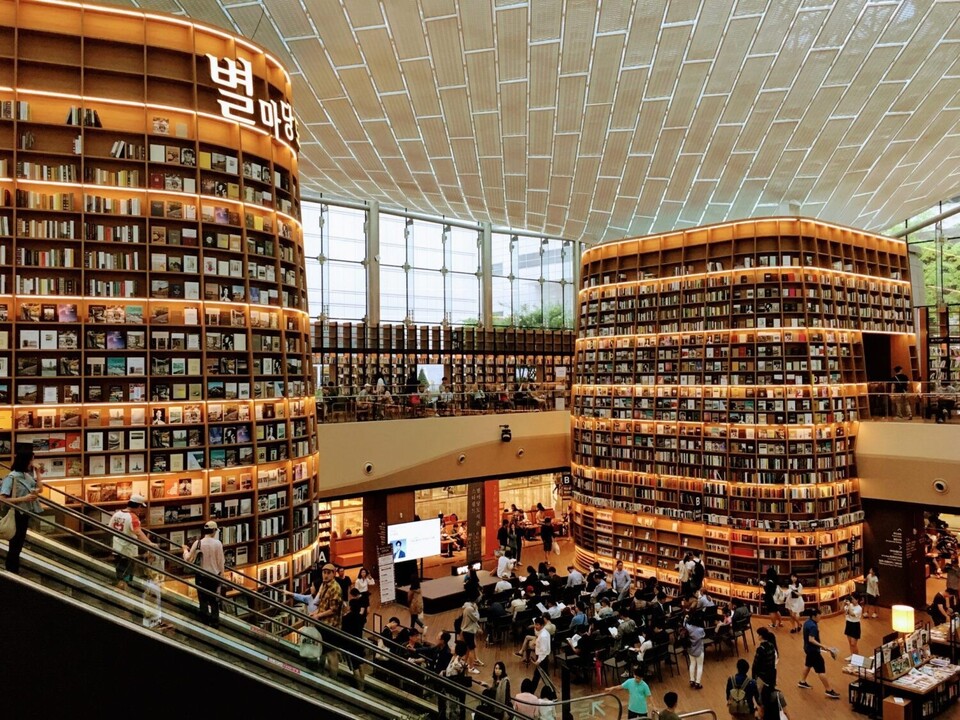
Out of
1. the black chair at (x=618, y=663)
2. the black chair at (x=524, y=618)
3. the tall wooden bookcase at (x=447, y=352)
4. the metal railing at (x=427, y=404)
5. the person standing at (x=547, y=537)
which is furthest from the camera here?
the tall wooden bookcase at (x=447, y=352)

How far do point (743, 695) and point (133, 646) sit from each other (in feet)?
22.4

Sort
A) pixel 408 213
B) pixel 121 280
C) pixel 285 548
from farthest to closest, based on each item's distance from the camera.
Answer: pixel 408 213 < pixel 285 548 < pixel 121 280

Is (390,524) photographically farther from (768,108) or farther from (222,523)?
(768,108)

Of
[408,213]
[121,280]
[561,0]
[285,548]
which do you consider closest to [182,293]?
[121,280]

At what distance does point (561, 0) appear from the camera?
7742 mm

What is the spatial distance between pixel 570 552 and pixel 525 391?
4.06 metres

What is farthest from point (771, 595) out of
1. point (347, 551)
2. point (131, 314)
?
point (131, 314)

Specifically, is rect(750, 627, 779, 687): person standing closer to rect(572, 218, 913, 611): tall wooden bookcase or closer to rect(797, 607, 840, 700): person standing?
rect(797, 607, 840, 700): person standing

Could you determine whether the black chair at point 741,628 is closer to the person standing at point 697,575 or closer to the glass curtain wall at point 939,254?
the person standing at point 697,575

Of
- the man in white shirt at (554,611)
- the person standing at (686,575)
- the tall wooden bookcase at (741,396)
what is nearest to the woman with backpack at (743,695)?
the man in white shirt at (554,611)

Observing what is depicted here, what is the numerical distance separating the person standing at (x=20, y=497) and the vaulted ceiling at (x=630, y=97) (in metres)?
6.13

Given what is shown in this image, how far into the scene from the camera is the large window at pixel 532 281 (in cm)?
2261

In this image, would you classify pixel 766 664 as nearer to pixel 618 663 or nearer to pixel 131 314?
pixel 618 663

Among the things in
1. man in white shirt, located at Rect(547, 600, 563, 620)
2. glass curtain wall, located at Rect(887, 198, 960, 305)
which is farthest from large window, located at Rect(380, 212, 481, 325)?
glass curtain wall, located at Rect(887, 198, 960, 305)
